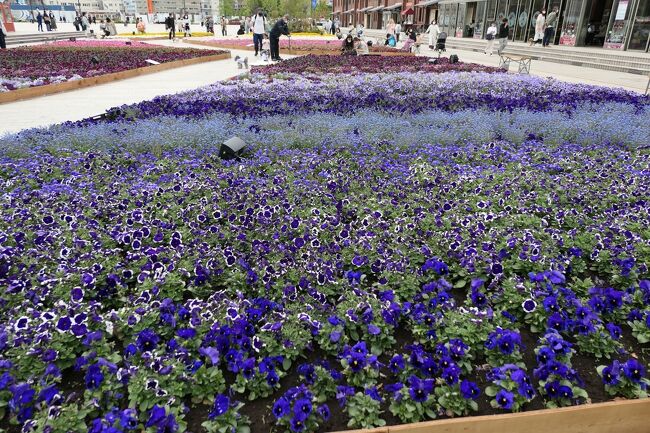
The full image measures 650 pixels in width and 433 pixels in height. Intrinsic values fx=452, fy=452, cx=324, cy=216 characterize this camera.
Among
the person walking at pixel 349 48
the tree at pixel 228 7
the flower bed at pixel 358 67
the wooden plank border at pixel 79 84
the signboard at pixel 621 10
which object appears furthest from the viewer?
the tree at pixel 228 7

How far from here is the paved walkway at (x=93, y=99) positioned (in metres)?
9.48

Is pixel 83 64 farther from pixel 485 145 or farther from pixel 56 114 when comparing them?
pixel 485 145

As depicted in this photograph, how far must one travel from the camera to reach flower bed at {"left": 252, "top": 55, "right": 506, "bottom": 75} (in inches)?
570

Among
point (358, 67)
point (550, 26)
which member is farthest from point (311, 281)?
point (550, 26)

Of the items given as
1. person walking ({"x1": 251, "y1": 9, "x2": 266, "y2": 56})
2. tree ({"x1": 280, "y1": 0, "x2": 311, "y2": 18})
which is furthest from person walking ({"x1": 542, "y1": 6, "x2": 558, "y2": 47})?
tree ({"x1": 280, "y1": 0, "x2": 311, "y2": 18})

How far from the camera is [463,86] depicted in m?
11.3

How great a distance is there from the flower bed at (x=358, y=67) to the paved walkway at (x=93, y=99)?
7.90 feet

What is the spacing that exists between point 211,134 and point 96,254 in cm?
363

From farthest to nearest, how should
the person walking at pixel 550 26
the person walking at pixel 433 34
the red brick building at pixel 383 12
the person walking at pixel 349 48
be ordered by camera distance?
the red brick building at pixel 383 12 < the person walking at pixel 433 34 < the person walking at pixel 550 26 < the person walking at pixel 349 48

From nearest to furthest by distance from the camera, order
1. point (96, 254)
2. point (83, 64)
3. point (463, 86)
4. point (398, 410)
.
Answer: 1. point (398, 410)
2. point (96, 254)
3. point (463, 86)
4. point (83, 64)

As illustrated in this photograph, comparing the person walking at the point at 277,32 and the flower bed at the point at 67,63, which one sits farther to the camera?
the person walking at the point at 277,32

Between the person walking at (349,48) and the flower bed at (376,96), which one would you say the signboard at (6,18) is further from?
the flower bed at (376,96)

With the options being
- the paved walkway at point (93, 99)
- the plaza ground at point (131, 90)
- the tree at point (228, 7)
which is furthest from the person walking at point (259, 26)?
the tree at point (228, 7)

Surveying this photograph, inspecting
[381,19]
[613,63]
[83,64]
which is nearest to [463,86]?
[613,63]
